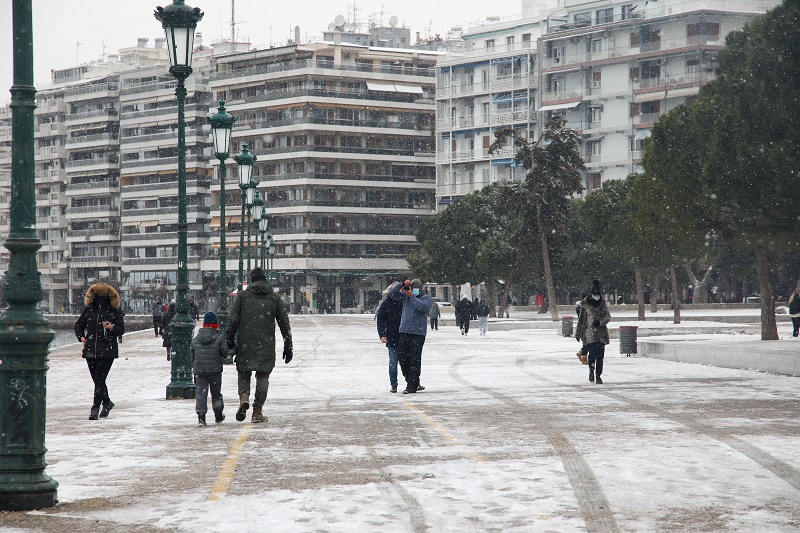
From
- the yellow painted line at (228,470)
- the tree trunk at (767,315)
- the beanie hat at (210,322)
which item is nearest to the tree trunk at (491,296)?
the tree trunk at (767,315)

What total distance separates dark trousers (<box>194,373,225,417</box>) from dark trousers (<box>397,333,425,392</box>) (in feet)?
15.9

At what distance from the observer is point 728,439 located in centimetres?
1196

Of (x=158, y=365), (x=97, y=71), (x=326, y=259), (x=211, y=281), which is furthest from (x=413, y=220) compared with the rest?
(x=158, y=365)

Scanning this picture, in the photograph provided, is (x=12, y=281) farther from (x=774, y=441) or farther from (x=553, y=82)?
(x=553, y=82)

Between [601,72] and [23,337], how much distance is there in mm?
95775

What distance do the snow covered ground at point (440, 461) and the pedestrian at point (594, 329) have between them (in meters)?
0.50

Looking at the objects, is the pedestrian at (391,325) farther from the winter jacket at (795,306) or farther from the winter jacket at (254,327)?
the winter jacket at (795,306)

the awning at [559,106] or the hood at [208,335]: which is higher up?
the awning at [559,106]

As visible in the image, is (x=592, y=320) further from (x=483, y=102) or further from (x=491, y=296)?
(x=483, y=102)

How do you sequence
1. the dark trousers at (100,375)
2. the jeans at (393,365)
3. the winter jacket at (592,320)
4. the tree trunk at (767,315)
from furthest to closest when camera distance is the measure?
1. the tree trunk at (767,315)
2. the winter jacket at (592,320)
3. the jeans at (393,365)
4. the dark trousers at (100,375)

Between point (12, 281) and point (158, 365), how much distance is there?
20603 mm

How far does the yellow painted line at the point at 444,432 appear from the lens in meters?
10.7

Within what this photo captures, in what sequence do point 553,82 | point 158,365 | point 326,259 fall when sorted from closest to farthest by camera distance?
point 158,365 < point 553,82 < point 326,259

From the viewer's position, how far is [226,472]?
32.5 ft
